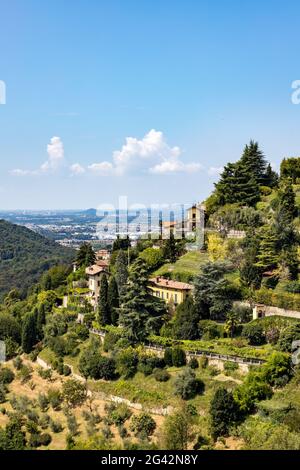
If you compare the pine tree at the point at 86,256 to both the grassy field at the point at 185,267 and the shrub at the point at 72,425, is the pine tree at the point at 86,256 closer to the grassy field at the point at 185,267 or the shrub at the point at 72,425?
the grassy field at the point at 185,267

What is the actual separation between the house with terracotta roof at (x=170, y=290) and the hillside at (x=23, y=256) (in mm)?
72566

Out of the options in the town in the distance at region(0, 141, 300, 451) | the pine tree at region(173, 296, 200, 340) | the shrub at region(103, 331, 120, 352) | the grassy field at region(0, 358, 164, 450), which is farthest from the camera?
the shrub at region(103, 331, 120, 352)

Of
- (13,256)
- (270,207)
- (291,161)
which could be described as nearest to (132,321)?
(270,207)

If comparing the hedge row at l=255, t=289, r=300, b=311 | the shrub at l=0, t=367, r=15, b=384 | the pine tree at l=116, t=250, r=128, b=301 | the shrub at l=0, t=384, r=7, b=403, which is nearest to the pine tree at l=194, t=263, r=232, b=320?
the hedge row at l=255, t=289, r=300, b=311

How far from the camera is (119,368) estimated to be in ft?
106

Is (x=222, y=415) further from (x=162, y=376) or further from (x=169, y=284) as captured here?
(x=169, y=284)

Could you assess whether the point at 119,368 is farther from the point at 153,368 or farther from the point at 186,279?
the point at 186,279

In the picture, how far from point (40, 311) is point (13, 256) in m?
103

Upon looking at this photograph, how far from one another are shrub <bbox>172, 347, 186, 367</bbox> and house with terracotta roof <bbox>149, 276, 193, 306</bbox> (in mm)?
6451

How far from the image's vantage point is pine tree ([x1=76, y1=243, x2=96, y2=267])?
53.8 metres

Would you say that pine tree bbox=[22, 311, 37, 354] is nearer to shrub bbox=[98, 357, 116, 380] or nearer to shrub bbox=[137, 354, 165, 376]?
shrub bbox=[98, 357, 116, 380]

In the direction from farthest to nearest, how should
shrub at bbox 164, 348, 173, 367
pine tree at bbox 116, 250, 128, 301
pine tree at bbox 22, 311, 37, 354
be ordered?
1. pine tree at bbox 22, 311, 37, 354
2. pine tree at bbox 116, 250, 128, 301
3. shrub at bbox 164, 348, 173, 367

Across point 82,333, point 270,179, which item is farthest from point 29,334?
point 270,179

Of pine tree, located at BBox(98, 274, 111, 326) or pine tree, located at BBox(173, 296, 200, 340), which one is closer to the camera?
pine tree, located at BBox(173, 296, 200, 340)
